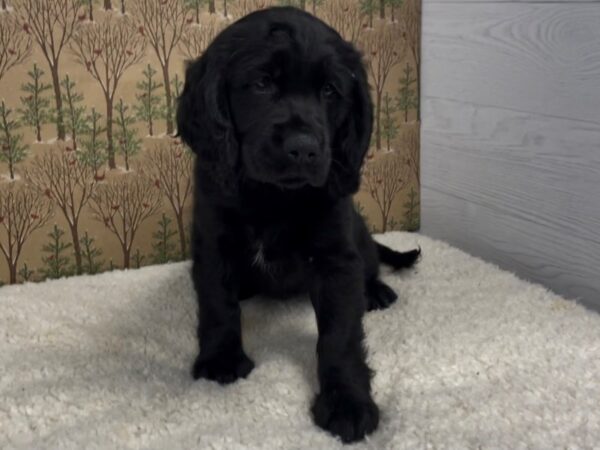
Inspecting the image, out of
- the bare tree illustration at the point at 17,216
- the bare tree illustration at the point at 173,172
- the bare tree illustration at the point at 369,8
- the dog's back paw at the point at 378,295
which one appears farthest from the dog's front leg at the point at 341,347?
the bare tree illustration at the point at 369,8

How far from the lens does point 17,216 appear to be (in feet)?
5.58

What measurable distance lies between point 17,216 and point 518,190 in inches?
50.9

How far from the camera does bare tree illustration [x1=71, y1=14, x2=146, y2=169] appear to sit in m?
1.68

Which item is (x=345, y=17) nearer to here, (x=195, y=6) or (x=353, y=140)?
(x=195, y=6)

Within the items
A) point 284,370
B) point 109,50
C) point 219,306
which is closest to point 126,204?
point 109,50

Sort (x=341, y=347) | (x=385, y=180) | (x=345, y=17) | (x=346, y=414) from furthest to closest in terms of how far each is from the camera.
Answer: (x=385, y=180)
(x=345, y=17)
(x=341, y=347)
(x=346, y=414)

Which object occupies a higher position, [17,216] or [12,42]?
[12,42]

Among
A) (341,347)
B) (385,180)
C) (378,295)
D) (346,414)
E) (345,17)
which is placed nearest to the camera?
(346,414)

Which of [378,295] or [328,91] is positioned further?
[378,295]

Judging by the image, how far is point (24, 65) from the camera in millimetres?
Answer: 1628

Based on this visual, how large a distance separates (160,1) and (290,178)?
904 mm

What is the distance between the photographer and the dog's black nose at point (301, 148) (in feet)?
3.40

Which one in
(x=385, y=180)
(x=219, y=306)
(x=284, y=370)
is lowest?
(x=284, y=370)

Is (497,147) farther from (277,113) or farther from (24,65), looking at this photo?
(24,65)
